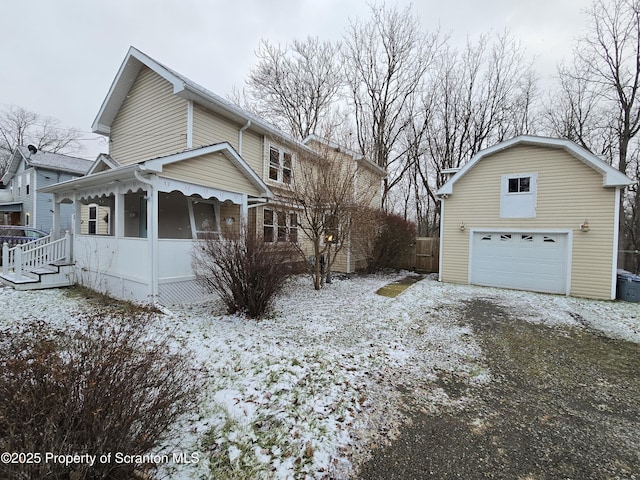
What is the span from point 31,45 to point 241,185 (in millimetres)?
16357

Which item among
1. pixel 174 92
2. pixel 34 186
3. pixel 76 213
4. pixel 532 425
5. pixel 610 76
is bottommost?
pixel 532 425

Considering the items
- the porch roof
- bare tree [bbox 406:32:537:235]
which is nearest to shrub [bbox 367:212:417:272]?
the porch roof

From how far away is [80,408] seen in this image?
1876 mm

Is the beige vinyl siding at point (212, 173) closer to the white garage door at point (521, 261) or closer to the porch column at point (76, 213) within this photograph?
the porch column at point (76, 213)

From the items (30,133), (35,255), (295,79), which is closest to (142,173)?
(35,255)

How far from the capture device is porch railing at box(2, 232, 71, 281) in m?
8.73

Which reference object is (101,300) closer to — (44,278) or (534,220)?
(44,278)

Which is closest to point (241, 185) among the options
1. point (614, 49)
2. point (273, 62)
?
point (273, 62)

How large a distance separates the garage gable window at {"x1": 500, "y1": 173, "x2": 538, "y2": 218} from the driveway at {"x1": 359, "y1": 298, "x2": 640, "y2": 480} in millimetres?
6580

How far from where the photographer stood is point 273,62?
2041cm

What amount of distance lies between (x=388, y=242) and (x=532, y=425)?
1054cm

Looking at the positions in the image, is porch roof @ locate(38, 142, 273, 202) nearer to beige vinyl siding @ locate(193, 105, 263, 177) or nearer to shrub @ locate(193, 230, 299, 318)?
beige vinyl siding @ locate(193, 105, 263, 177)

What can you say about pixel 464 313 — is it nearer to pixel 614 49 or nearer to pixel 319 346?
pixel 319 346

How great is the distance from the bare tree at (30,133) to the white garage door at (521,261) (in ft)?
136
